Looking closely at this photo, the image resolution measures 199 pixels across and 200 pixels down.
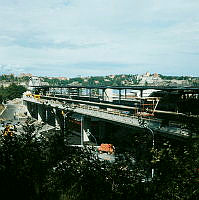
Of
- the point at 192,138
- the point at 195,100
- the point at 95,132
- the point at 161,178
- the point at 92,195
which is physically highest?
the point at 195,100

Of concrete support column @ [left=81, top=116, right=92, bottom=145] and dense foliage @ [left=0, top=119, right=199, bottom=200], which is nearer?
dense foliage @ [left=0, top=119, right=199, bottom=200]

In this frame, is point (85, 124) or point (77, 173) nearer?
point (77, 173)

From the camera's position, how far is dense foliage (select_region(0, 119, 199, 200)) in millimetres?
6094

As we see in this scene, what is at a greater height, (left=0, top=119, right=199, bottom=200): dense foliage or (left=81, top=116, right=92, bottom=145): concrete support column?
(left=0, top=119, right=199, bottom=200): dense foliage

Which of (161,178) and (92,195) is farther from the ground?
(161,178)

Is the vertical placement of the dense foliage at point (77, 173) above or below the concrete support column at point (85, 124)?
above

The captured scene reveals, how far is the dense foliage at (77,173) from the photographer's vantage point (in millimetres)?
6094

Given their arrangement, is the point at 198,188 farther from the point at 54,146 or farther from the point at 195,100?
the point at 54,146

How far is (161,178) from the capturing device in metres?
6.12

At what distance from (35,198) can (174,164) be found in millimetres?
4521

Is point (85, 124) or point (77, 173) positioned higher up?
point (77, 173)

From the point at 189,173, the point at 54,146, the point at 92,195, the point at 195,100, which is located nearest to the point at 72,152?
the point at 54,146

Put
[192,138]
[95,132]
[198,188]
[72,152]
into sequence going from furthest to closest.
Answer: [95,132] → [72,152] → [192,138] → [198,188]

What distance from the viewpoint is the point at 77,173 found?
7.79 meters
